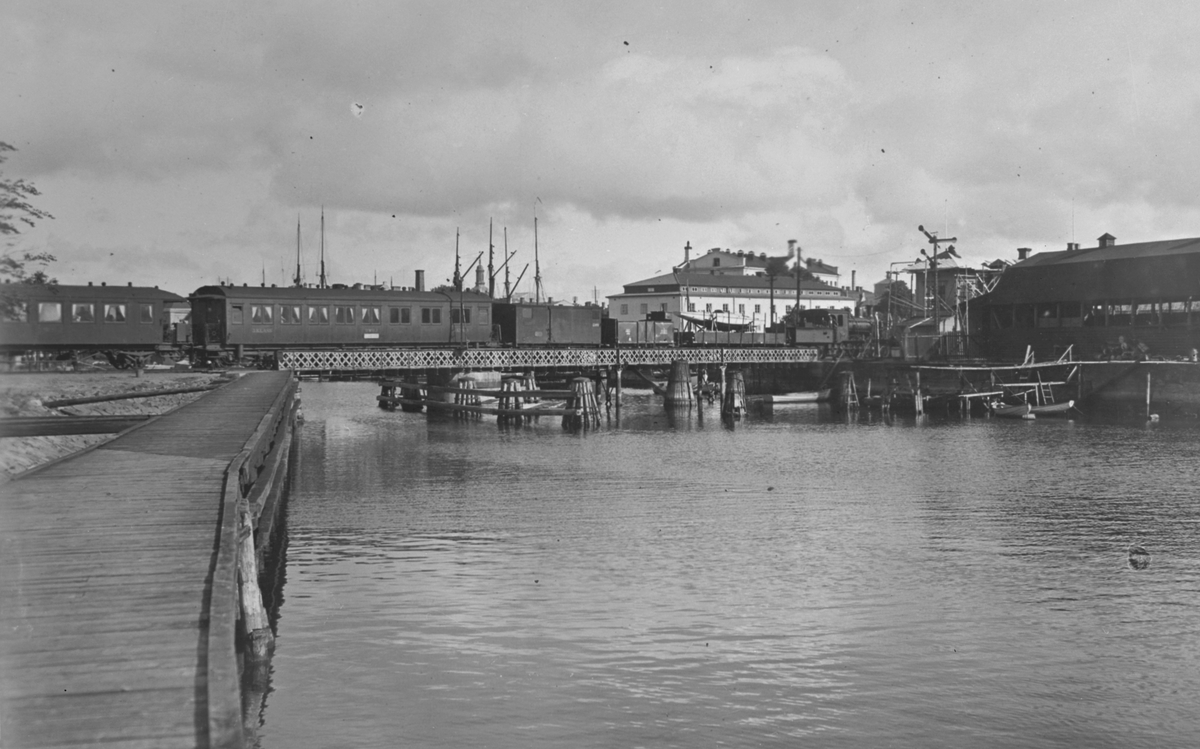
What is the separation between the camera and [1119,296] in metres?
72.5

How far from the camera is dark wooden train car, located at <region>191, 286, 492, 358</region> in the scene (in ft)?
170

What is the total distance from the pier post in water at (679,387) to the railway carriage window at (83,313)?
34683 millimetres

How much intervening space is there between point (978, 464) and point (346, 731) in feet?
103

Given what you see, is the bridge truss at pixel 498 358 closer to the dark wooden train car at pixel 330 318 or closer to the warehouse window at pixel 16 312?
the dark wooden train car at pixel 330 318

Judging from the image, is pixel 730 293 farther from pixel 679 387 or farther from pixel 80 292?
pixel 80 292

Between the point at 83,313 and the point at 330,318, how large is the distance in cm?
1150

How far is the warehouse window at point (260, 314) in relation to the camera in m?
52.4

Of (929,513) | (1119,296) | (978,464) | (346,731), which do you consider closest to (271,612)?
(346,731)

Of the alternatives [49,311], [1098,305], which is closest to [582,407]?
[49,311]

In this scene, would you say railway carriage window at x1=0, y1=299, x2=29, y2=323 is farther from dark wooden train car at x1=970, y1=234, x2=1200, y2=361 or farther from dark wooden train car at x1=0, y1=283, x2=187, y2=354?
dark wooden train car at x1=970, y1=234, x2=1200, y2=361

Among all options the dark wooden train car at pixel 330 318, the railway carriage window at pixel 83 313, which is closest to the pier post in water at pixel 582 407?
the dark wooden train car at pixel 330 318

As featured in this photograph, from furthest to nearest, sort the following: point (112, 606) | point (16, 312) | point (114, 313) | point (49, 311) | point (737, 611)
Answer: point (114, 313) < point (49, 311) < point (16, 312) < point (737, 611) < point (112, 606)

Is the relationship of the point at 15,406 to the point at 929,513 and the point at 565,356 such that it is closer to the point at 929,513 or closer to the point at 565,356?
the point at 929,513

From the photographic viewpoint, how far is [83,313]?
159ft
